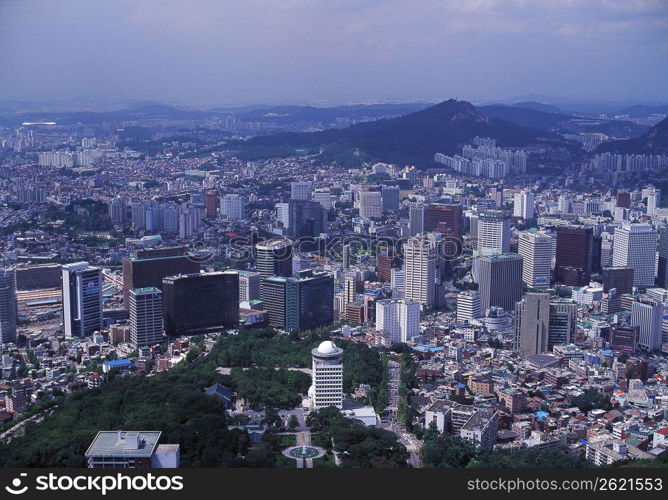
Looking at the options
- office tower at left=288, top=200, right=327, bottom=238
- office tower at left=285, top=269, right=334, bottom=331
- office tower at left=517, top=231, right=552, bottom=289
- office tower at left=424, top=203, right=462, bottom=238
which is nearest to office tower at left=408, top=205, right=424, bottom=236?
office tower at left=424, top=203, right=462, bottom=238

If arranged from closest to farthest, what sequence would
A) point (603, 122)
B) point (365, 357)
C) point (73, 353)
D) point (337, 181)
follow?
point (365, 357) → point (73, 353) → point (337, 181) → point (603, 122)

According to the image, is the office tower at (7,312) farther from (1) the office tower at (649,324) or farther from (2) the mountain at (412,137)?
(2) the mountain at (412,137)

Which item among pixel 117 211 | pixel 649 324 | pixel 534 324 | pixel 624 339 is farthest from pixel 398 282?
pixel 117 211

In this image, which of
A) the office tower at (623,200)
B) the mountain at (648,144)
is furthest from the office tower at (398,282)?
the mountain at (648,144)

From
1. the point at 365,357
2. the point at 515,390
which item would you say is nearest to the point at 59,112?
the point at 365,357

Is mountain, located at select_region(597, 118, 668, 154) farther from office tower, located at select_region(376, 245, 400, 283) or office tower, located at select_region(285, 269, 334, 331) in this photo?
office tower, located at select_region(285, 269, 334, 331)

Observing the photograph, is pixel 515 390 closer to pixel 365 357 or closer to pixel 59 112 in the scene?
pixel 365 357
